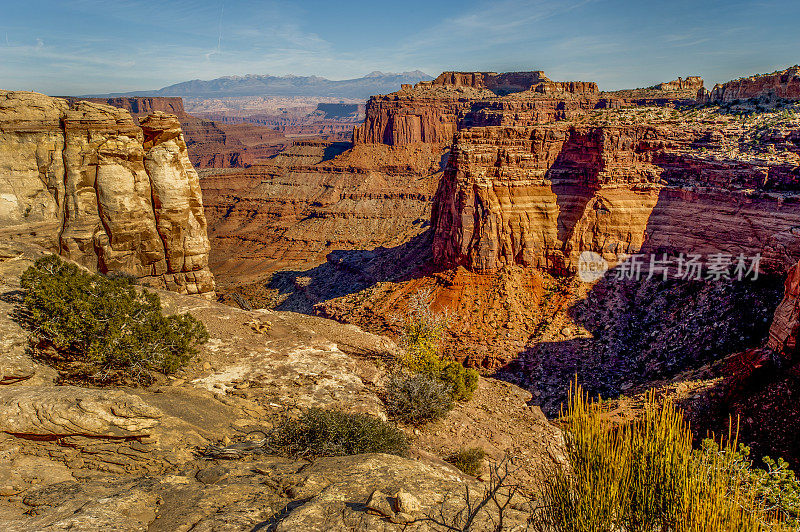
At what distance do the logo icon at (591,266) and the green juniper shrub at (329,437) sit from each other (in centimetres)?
2528

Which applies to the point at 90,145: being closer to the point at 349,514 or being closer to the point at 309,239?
the point at 349,514

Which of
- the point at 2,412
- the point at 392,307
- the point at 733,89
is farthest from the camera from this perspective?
the point at 733,89

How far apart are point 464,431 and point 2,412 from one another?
50.1 feet

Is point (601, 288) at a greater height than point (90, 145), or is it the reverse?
point (90, 145)

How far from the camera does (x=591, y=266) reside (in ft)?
116

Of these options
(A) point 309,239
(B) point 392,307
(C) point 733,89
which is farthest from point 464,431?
(A) point 309,239

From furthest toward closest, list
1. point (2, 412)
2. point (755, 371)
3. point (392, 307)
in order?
point (392, 307) → point (755, 371) → point (2, 412)

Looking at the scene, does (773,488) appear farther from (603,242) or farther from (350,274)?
(350,274)

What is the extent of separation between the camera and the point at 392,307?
122 feet

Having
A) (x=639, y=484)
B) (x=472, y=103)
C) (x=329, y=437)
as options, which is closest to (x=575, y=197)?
(x=329, y=437)

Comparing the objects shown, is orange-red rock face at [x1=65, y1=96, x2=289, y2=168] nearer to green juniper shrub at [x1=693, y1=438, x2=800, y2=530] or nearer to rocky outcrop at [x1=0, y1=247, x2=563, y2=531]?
rocky outcrop at [x1=0, y1=247, x2=563, y2=531]

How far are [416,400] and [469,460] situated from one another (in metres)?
3.78

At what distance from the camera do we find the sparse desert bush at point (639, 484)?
249 inches

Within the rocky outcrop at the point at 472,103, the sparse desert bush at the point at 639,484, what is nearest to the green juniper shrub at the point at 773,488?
the sparse desert bush at the point at 639,484
